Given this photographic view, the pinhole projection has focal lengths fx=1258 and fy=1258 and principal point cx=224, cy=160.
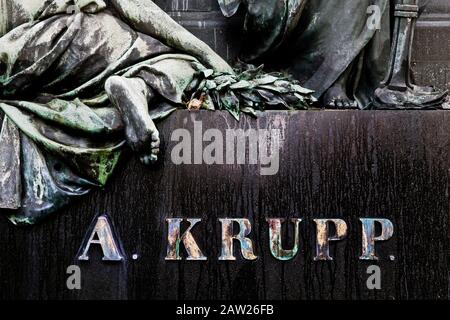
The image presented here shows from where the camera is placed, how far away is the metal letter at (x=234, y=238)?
8.66 meters

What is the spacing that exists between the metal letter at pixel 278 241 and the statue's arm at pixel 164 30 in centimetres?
123

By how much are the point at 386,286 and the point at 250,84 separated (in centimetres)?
170

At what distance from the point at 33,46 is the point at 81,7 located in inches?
17.9

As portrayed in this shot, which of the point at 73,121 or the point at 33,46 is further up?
the point at 33,46

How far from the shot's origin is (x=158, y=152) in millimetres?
8641

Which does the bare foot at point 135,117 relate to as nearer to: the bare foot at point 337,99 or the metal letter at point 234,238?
the metal letter at point 234,238

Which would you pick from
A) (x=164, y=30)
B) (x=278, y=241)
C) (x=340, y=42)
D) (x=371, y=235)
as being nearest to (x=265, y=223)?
(x=278, y=241)

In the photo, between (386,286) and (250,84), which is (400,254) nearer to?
(386,286)

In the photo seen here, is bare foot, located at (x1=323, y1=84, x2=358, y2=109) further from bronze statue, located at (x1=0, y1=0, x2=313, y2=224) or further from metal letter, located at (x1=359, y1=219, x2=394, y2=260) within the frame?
metal letter, located at (x1=359, y1=219, x2=394, y2=260)

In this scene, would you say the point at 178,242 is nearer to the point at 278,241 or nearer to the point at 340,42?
the point at 278,241

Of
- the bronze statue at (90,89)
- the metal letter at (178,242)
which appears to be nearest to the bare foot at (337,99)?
the bronze statue at (90,89)

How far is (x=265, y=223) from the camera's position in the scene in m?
8.68
